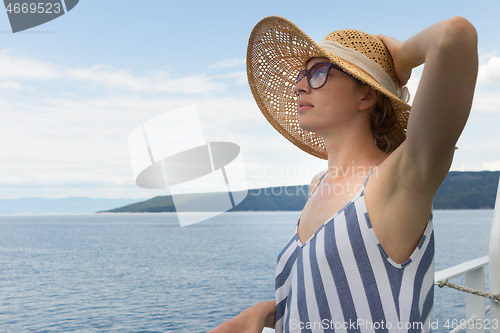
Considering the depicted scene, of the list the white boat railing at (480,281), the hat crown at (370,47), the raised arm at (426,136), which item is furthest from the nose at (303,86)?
the white boat railing at (480,281)

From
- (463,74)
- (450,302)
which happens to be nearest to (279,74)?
(463,74)

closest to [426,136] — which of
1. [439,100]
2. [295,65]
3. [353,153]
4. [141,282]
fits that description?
[439,100]

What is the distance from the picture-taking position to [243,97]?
298 feet

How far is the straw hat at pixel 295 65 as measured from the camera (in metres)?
1.08

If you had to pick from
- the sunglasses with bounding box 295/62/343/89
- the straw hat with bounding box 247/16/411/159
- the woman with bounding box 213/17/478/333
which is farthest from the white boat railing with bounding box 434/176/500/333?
the sunglasses with bounding box 295/62/343/89

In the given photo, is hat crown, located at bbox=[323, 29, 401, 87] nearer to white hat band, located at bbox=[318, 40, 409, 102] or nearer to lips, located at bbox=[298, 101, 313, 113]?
white hat band, located at bbox=[318, 40, 409, 102]

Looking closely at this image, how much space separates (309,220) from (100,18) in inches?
4194

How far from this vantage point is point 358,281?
932 mm

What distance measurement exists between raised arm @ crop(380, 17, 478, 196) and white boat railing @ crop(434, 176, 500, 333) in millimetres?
1195

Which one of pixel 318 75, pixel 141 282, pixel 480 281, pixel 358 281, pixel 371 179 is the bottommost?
pixel 141 282

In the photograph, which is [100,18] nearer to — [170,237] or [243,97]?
[243,97]

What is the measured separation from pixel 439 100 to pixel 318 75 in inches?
16.7

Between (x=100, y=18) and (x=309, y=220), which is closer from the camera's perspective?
(x=309, y=220)

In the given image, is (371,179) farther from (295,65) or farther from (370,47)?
(295,65)
